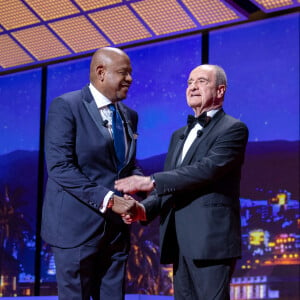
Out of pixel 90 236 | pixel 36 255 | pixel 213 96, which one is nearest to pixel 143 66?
pixel 36 255

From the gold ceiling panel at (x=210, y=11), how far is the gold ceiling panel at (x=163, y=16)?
0.09 m

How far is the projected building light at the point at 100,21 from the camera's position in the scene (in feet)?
16.3

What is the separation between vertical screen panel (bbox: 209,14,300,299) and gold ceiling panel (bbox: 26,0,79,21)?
1425 mm

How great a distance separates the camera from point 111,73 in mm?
2295

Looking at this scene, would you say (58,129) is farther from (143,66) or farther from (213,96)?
(143,66)

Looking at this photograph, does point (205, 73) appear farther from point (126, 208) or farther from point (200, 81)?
point (126, 208)

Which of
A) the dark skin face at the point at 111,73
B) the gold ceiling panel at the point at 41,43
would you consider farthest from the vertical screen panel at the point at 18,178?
the dark skin face at the point at 111,73

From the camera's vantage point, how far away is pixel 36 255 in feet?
18.7

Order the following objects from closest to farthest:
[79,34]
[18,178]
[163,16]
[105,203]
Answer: [105,203] < [163,16] < [79,34] < [18,178]

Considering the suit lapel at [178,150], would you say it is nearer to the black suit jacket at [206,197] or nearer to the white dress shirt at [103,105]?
the black suit jacket at [206,197]

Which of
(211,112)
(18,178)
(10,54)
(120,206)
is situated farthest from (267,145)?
(120,206)

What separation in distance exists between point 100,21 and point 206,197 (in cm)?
328

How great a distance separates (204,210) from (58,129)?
70 centimetres

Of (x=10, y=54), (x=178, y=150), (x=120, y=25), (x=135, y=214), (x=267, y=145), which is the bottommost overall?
(x=135, y=214)
